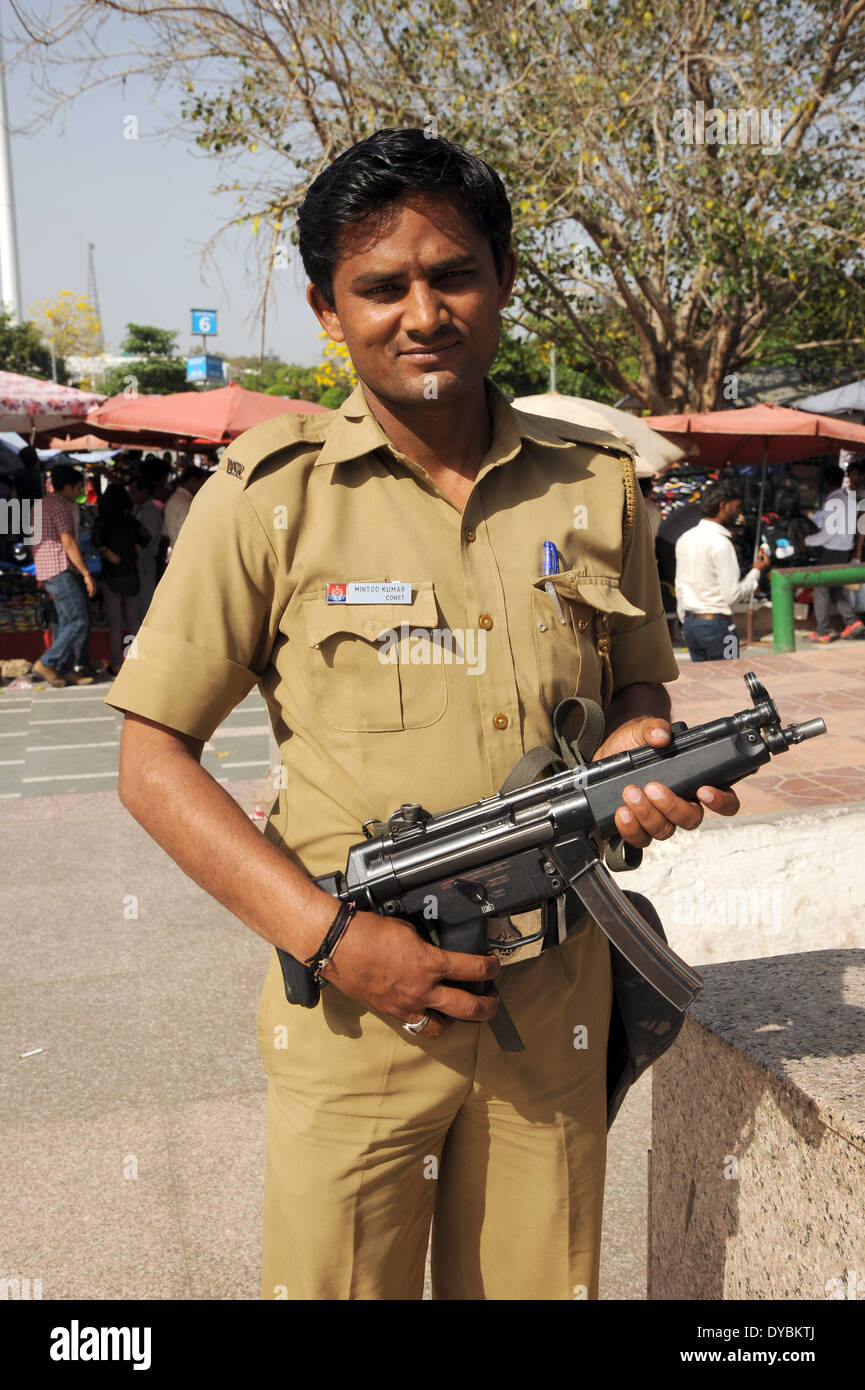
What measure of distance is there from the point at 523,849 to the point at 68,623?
9458mm

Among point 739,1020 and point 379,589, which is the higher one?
point 379,589

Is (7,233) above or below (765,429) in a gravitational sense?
above

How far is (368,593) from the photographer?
1.58 meters

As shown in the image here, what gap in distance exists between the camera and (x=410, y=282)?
1531 millimetres

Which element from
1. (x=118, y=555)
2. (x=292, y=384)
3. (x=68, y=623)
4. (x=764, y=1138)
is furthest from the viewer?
(x=292, y=384)

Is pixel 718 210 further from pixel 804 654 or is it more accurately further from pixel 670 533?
pixel 804 654

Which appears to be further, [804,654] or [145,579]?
[145,579]

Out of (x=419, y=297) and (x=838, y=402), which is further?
(x=838, y=402)

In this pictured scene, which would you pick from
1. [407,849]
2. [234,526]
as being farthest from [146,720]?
[407,849]

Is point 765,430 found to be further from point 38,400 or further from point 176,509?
point 38,400

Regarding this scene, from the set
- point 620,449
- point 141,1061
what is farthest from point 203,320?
point 620,449

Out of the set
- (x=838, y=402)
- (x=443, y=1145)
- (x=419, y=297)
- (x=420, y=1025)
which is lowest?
(x=443, y=1145)

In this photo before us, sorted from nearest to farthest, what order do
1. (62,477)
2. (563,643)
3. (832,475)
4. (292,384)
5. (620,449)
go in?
(563,643), (620,449), (62,477), (832,475), (292,384)

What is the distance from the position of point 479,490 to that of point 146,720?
2.00 feet
